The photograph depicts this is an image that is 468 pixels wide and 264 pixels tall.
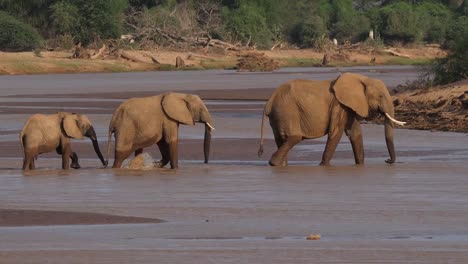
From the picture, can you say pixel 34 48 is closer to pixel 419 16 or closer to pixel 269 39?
pixel 269 39

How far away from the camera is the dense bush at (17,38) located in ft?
205

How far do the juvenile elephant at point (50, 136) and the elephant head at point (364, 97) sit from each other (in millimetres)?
3329

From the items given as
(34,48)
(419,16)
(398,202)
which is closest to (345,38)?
(419,16)

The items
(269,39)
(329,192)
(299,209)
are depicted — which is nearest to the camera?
(299,209)

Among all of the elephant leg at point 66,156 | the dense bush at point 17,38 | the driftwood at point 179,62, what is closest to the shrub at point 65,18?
the dense bush at point 17,38

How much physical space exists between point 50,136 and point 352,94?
407 centimetres

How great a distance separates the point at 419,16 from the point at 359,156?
6246 centimetres

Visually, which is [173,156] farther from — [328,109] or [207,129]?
[328,109]

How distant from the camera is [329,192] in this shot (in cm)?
1420

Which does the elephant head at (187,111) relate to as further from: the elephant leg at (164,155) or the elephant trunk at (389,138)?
the elephant trunk at (389,138)

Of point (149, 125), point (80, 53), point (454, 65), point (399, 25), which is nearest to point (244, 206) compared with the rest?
point (149, 125)

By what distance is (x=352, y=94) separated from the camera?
59.6 ft

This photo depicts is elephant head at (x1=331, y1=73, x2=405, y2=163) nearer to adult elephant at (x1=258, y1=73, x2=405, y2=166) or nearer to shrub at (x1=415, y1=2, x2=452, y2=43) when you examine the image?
adult elephant at (x1=258, y1=73, x2=405, y2=166)

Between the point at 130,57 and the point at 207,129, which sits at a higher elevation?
the point at 207,129
